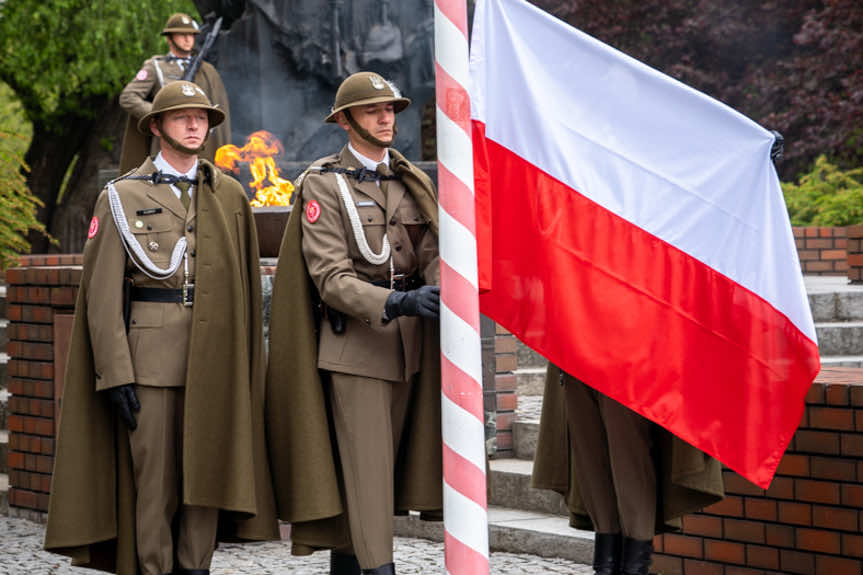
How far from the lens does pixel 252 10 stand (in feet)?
43.3

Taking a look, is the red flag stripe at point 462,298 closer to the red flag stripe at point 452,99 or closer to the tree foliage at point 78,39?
the red flag stripe at point 452,99

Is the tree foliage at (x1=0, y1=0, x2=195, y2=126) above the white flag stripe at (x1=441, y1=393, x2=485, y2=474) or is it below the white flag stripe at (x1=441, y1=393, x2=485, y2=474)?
above

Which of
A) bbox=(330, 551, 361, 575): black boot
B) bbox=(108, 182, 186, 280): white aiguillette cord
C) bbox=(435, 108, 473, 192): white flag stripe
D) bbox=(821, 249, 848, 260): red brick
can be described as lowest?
bbox=(330, 551, 361, 575): black boot

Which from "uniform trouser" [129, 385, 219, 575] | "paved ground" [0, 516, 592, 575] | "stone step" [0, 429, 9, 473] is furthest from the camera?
"stone step" [0, 429, 9, 473]

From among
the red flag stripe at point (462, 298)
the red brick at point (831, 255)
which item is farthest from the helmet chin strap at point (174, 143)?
the red brick at point (831, 255)

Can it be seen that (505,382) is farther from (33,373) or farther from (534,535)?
(33,373)

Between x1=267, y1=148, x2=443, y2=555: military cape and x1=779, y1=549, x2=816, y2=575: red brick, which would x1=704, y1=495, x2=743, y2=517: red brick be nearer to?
x1=779, y1=549, x2=816, y2=575: red brick

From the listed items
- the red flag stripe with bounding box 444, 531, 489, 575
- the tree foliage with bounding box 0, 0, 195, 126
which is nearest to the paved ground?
the red flag stripe with bounding box 444, 531, 489, 575

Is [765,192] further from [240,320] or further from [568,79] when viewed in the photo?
[240,320]

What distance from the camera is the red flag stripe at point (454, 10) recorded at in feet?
14.2

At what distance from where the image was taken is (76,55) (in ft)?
70.8

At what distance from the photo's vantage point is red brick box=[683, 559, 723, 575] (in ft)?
20.8

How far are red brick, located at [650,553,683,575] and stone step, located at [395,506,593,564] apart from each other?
1.33 feet

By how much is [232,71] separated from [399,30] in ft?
5.13
